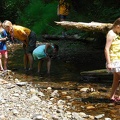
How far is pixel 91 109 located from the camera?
6.68m

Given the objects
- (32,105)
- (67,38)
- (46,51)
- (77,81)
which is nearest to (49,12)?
(67,38)

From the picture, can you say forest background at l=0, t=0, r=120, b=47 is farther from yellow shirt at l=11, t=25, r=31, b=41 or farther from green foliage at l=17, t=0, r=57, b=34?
yellow shirt at l=11, t=25, r=31, b=41

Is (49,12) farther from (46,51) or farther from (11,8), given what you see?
(46,51)

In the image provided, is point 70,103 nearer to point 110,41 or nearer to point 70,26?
point 110,41

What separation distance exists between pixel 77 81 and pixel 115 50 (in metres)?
2.55

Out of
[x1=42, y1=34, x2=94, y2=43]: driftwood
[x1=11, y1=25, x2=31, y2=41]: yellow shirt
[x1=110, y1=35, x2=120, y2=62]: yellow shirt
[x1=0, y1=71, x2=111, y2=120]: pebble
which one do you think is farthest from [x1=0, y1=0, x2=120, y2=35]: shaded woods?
[x1=0, y1=71, x2=111, y2=120]: pebble

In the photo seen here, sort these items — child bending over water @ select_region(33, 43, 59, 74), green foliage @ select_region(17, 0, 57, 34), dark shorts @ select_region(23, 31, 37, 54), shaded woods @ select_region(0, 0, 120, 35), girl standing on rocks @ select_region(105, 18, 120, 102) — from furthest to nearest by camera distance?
1. green foliage @ select_region(17, 0, 57, 34)
2. shaded woods @ select_region(0, 0, 120, 35)
3. dark shorts @ select_region(23, 31, 37, 54)
4. child bending over water @ select_region(33, 43, 59, 74)
5. girl standing on rocks @ select_region(105, 18, 120, 102)

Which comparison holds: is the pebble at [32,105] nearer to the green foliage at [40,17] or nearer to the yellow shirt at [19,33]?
the yellow shirt at [19,33]

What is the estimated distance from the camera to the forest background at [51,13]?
35.9ft

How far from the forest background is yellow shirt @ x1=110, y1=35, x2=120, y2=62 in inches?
139

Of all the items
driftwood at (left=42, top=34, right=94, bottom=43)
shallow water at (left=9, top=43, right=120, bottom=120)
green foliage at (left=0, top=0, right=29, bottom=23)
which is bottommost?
shallow water at (left=9, top=43, right=120, bottom=120)

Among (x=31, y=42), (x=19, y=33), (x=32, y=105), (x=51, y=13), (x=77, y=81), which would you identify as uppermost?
(x=51, y=13)

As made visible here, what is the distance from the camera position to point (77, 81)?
8.95 m

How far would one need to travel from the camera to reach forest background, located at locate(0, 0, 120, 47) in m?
10.9
